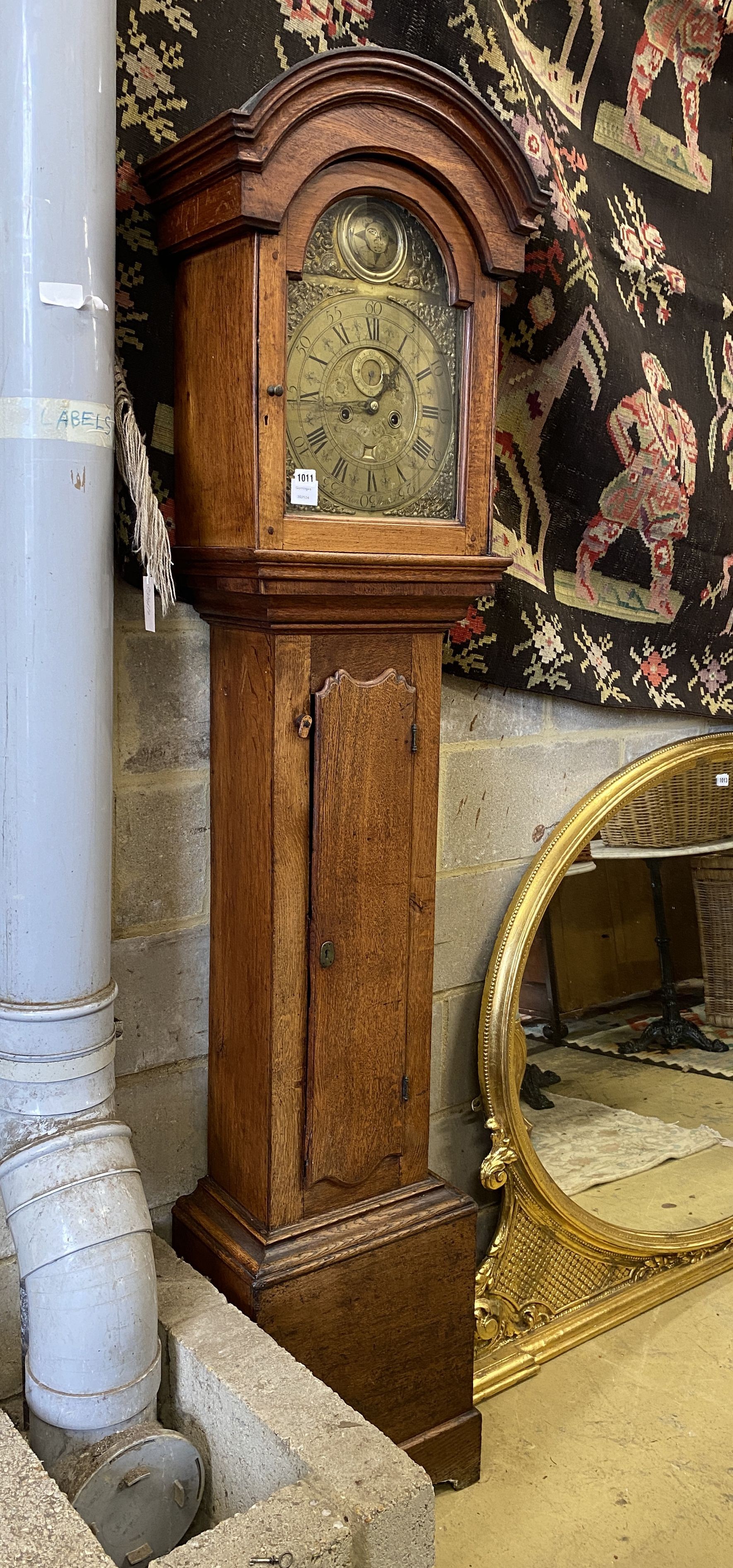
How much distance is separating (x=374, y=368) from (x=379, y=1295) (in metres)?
1.26

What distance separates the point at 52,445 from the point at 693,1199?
199cm

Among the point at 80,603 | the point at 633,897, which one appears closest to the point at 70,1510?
the point at 80,603

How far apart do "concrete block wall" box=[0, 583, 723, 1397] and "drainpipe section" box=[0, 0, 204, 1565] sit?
0.22 m

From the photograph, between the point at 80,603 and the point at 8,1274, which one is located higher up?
Result: the point at 80,603

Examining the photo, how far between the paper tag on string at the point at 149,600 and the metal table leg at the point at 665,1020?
126cm

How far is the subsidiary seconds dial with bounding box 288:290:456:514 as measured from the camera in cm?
156

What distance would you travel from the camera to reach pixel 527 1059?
7.46 ft

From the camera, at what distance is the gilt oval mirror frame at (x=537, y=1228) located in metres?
2.21

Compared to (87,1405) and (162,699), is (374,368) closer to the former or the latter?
(162,699)

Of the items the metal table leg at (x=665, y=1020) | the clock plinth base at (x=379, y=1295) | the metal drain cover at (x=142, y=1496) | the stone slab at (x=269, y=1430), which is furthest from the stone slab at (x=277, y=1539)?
the metal table leg at (x=665, y=1020)

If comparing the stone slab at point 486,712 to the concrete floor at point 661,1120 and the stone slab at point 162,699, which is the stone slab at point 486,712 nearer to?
the stone slab at point 162,699

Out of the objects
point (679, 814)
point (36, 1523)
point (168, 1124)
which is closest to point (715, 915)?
point (679, 814)

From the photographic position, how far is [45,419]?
54.6 inches

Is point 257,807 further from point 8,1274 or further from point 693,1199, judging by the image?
point 693,1199
